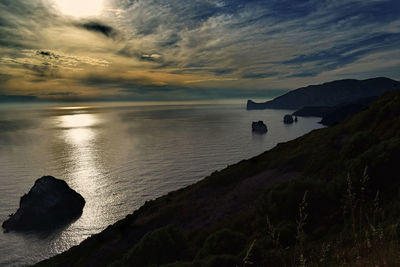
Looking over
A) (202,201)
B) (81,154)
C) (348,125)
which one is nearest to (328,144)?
(348,125)

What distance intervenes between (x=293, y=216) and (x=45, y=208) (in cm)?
5845

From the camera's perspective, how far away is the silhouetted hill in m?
6.63

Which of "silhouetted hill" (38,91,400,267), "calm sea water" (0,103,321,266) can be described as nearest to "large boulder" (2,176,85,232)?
"calm sea water" (0,103,321,266)

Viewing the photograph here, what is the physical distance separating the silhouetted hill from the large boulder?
82.0 ft

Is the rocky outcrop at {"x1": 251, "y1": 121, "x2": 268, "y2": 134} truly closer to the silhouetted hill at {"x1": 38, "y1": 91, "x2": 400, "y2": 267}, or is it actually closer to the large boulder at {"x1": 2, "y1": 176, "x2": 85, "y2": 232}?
the silhouetted hill at {"x1": 38, "y1": 91, "x2": 400, "y2": 267}

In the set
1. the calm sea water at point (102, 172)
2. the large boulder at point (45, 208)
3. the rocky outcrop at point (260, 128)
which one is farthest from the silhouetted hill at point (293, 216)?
the rocky outcrop at point (260, 128)

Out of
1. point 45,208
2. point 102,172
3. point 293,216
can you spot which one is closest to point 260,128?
point 102,172

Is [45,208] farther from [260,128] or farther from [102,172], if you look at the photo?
[260,128]

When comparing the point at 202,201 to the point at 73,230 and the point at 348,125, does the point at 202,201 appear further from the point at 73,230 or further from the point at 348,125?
the point at 73,230

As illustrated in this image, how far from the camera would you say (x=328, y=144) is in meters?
35.6

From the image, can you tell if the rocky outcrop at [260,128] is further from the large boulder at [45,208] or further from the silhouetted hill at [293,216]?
the large boulder at [45,208]

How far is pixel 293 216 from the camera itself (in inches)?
608

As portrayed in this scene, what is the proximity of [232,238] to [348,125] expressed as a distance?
3619 centimetres

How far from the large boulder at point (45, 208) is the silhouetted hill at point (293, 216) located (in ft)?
82.0
